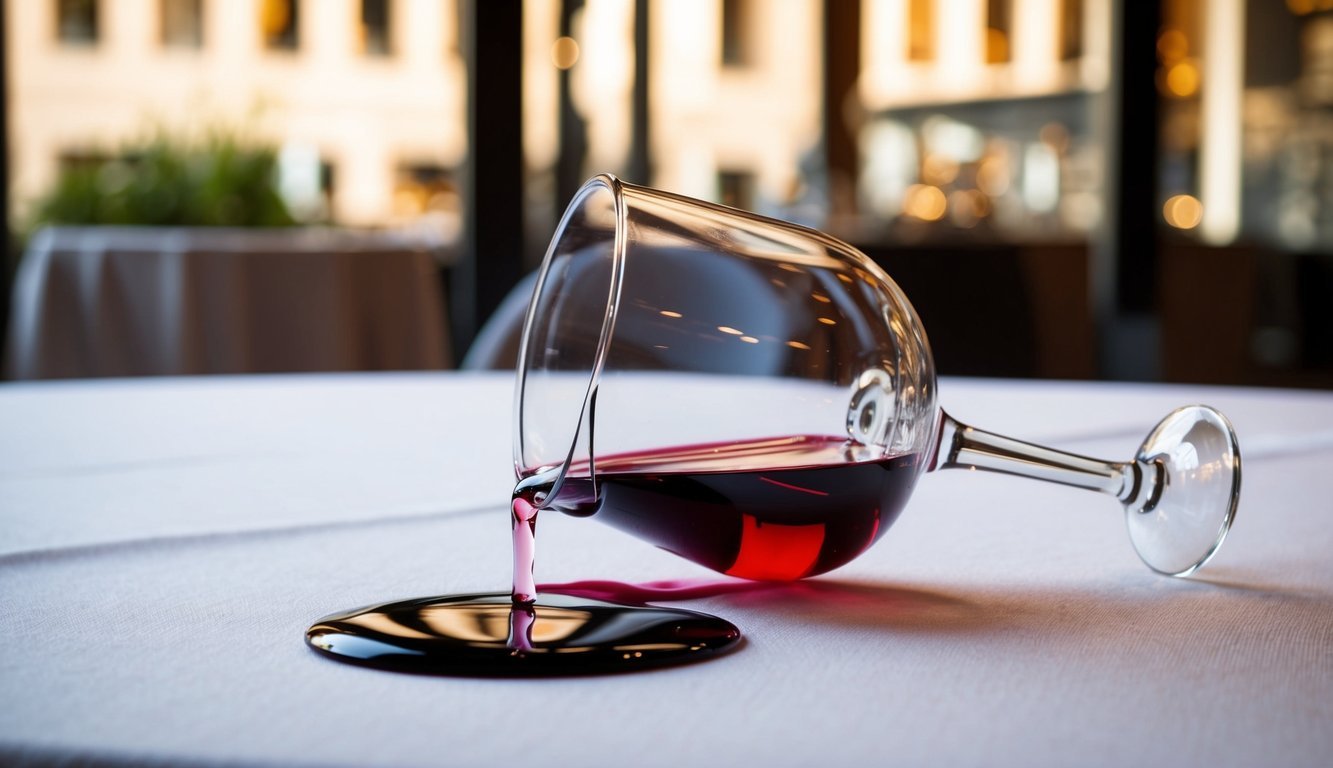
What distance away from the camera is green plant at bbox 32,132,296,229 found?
262 cm

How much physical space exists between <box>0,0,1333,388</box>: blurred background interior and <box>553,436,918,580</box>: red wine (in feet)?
3.08

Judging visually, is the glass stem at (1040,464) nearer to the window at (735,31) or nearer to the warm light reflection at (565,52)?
the warm light reflection at (565,52)

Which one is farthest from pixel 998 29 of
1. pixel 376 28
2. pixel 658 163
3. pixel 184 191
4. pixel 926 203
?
pixel 184 191

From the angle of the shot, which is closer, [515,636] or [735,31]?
[515,636]

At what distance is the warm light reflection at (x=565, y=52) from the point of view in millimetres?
5020

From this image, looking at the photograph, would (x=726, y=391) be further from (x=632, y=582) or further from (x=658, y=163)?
(x=658, y=163)

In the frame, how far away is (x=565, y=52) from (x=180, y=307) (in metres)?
3.15

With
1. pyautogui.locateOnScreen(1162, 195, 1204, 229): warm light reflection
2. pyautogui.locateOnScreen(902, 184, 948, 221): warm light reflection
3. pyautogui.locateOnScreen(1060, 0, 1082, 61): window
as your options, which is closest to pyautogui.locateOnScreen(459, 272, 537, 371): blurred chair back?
pyautogui.locateOnScreen(902, 184, 948, 221): warm light reflection

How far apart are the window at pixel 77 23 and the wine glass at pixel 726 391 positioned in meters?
13.8

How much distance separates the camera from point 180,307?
7.25 feet

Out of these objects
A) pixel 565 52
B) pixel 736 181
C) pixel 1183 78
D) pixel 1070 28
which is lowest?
pixel 736 181

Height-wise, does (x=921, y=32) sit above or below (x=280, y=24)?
below

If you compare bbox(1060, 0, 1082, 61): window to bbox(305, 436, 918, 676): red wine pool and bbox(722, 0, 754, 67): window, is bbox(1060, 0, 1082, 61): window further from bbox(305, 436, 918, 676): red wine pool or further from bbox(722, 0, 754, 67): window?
bbox(305, 436, 918, 676): red wine pool

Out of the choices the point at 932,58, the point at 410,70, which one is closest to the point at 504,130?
the point at 932,58
